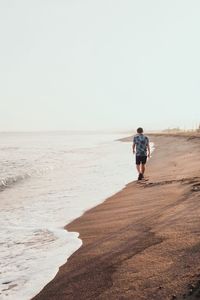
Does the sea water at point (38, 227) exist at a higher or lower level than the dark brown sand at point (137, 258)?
lower

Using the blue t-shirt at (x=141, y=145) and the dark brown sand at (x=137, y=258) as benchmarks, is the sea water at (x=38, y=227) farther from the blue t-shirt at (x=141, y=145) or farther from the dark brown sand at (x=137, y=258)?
the blue t-shirt at (x=141, y=145)

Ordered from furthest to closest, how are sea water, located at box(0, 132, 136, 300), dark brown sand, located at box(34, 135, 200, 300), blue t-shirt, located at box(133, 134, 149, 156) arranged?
1. blue t-shirt, located at box(133, 134, 149, 156)
2. sea water, located at box(0, 132, 136, 300)
3. dark brown sand, located at box(34, 135, 200, 300)

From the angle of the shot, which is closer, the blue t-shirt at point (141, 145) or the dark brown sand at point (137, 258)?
the dark brown sand at point (137, 258)

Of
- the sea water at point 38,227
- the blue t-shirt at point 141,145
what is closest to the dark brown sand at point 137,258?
the sea water at point 38,227

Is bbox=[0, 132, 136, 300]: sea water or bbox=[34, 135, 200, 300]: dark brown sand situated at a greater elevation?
bbox=[34, 135, 200, 300]: dark brown sand

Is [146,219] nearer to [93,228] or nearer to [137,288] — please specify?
[93,228]

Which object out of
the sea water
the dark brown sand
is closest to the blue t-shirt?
the sea water

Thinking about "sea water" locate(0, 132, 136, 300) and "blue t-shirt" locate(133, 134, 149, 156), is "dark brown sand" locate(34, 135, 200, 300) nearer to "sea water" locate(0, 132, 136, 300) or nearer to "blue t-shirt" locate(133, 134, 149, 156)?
"sea water" locate(0, 132, 136, 300)

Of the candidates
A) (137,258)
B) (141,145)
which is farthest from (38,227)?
(141,145)

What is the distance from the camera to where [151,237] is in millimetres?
5840

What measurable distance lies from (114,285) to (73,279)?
0.70m

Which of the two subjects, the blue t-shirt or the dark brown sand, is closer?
the dark brown sand

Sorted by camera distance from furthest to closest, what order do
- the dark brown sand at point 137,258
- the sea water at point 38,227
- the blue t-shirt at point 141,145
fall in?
1. the blue t-shirt at point 141,145
2. the sea water at point 38,227
3. the dark brown sand at point 137,258

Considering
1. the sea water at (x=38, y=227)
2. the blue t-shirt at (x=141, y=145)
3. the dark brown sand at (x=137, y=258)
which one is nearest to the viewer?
the dark brown sand at (x=137, y=258)
